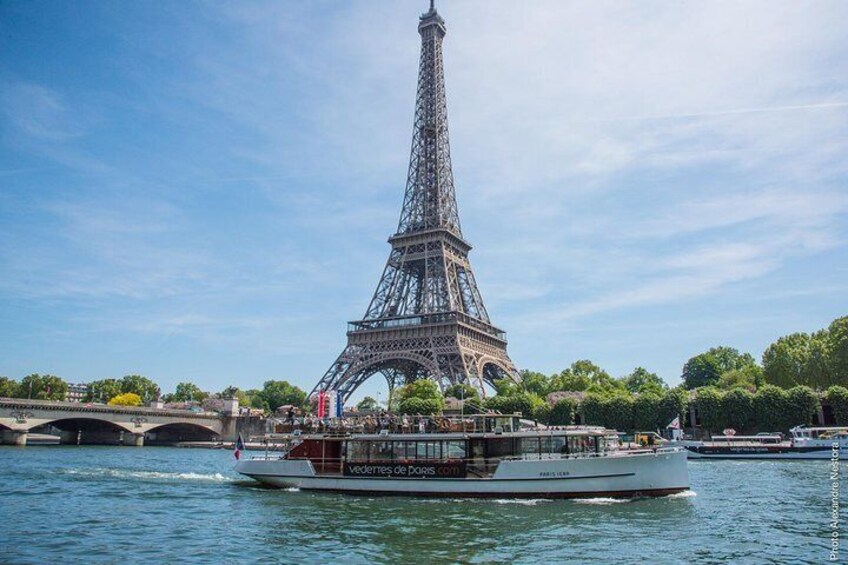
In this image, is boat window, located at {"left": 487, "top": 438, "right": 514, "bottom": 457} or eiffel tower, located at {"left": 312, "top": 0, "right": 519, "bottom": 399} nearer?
boat window, located at {"left": 487, "top": 438, "right": 514, "bottom": 457}

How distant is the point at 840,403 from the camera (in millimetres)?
67438

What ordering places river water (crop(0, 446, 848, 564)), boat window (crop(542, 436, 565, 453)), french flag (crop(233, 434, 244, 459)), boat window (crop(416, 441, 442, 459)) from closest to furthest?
1. river water (crop(0, 446, 848, 564))
2. boat window (crop(542, 436, 565, 453))
3. boat window (crop(416, 441, 442, 459))
4. french flag (crop(233, 434, 244, 459))

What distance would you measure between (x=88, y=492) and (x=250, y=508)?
9253 mm

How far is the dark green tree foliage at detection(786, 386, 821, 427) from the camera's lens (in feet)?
221

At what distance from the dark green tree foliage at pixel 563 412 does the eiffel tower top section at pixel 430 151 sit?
29.9 m

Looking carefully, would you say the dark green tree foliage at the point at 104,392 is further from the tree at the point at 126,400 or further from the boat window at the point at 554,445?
the boat window at the point at 554,445

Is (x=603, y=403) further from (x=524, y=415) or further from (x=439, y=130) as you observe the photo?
(x=439, y=130)

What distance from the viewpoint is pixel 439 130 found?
98.8m

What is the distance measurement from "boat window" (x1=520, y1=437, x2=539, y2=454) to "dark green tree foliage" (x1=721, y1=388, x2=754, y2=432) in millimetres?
47880

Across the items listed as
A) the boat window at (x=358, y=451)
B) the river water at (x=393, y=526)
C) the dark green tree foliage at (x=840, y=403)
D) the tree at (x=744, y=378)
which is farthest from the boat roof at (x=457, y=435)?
the tree at (x=744, y=378)

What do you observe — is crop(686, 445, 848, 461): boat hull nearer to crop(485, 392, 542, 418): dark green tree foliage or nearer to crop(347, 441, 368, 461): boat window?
crop(485, 392, 542, 418): dark green tree foliage

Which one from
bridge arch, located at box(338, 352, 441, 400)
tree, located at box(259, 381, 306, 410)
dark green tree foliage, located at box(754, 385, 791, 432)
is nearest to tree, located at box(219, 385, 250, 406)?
tree, located at box(259, 381, 306, 410)

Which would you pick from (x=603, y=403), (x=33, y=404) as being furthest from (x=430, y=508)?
(x=33, y=404)

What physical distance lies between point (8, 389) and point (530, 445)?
121354mm
